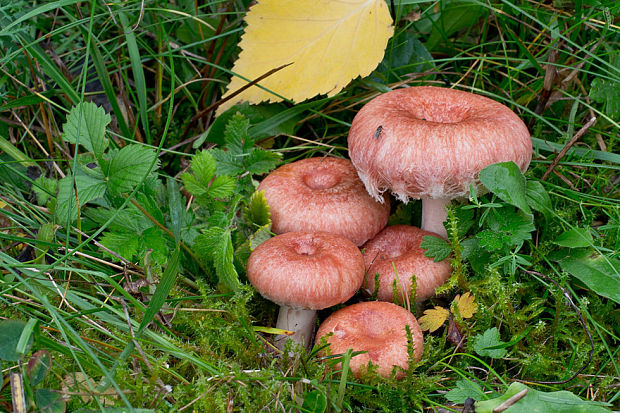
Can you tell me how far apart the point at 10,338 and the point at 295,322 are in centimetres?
111

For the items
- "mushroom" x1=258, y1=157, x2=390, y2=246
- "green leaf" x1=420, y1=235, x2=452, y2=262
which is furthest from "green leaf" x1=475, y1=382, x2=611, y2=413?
"mushroom" x1=258, y1=157, x2=390, y2=246

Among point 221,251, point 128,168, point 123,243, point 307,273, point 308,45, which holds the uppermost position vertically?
point 308,45

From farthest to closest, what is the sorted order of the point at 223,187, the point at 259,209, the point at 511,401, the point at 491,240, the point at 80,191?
the point at 259,209, the point at 223,187, the point at 491,240, the point at 80,191, the point at 511,401

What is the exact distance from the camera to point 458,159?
2080mm

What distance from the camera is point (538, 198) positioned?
2.32 m

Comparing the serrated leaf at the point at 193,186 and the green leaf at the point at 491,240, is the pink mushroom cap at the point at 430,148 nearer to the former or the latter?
the green leaf at the point at 491,240

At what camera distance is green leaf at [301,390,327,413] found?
1.69 m

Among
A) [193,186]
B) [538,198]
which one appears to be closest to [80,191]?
[193,186]

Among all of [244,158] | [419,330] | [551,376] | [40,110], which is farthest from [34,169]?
[551,376]

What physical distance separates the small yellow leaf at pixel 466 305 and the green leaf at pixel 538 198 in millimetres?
470

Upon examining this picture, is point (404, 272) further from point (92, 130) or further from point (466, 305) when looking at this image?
point (92, 130)

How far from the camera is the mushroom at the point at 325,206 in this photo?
2445 millimetres

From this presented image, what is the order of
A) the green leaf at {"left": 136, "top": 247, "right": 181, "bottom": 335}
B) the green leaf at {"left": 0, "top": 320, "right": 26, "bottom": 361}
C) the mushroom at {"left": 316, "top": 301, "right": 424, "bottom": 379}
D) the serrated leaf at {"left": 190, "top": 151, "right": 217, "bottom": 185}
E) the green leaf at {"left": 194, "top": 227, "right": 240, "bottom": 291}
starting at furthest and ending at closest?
the serrated leaf at {"left": 190, "top": 151, "right": 217, "bottom": 185} → the green leaf at {"left": 194, "top": 227, "right": 240, "bottom": 291} → the mushroom at {"left": 316, "top": 301, "right": 424, "bottom": 379} → the green leaf at {"left": 136, "top": 247, "right": 181, "bottom": 335} → the green leaf at {"left": 0, "top": 320, "right": 26, "bottom": 361}

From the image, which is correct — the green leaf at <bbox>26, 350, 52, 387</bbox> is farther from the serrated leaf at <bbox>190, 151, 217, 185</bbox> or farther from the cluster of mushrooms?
the serrated leaf at <bbox>190, 151, 217, 185</bbox>
